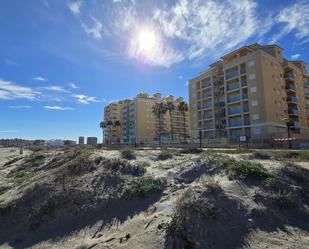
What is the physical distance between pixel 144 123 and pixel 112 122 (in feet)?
61.1

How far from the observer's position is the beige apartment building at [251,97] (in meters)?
47.6

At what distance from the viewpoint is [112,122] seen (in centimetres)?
11094

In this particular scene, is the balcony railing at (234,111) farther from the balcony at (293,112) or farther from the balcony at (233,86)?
the balcony at (293,112)

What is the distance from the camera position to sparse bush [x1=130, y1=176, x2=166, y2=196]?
8031mm

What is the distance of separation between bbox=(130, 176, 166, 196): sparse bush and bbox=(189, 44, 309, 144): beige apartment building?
37932 mm

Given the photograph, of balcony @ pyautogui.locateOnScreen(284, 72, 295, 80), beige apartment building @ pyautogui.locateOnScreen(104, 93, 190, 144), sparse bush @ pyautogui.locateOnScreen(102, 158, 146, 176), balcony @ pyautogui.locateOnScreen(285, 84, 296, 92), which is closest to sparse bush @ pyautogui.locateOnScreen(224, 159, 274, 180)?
sparse bush @ pyautogui.locateOnScreen(102, 158, 146, 176)

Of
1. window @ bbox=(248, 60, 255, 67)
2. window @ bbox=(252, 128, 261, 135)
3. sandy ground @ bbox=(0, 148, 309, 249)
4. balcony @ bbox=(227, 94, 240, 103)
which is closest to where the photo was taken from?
sandy ground @ bbox=(0, 148, 309, 249)

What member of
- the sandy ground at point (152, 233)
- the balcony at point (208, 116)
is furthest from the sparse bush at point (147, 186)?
the balcony at point (208, 116)

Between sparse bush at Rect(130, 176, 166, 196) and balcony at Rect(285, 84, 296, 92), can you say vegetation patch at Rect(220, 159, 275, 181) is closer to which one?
sparse bush at Rect(130, 176, 166, 196)

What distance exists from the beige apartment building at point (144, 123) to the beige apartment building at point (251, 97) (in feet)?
116

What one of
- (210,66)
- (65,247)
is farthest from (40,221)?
(210,66)

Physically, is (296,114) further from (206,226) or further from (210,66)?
(206,226)

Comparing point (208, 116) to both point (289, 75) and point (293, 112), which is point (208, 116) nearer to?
point (293, 112)

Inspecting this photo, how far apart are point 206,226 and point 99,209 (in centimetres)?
369
